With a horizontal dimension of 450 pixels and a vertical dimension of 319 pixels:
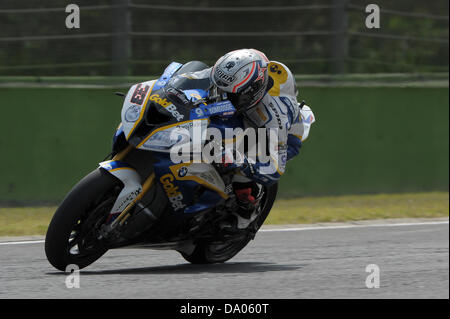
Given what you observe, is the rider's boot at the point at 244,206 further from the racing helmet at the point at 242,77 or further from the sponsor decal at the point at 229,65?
the sponsor decal at the point at 229,65

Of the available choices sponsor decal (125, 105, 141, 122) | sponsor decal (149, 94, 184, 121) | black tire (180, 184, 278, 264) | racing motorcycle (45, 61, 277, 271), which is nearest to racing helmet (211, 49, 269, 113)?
racing motorcycle (45, 61, 277, 271)

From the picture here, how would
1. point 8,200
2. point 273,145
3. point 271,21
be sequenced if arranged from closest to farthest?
point 273,145 → point 8,200 → point 271,21

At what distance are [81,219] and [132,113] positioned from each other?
A: 0.81 m

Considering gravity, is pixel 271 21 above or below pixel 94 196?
above

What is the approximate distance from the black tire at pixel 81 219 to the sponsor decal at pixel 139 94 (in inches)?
21.4

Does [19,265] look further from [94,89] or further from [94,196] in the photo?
[94,89]

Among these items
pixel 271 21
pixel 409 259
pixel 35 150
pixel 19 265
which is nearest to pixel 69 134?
pixel 35 150

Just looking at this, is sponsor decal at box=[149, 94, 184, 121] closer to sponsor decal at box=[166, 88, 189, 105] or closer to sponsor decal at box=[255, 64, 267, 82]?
sponsor decal at box=[166, 88, 189, 105]

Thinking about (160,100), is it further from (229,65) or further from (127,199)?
(127,199)

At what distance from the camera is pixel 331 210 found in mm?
11391

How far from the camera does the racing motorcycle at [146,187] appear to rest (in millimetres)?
6180

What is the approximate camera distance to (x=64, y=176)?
36.2 ft

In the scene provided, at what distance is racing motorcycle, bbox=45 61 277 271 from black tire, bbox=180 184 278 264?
577 mm
